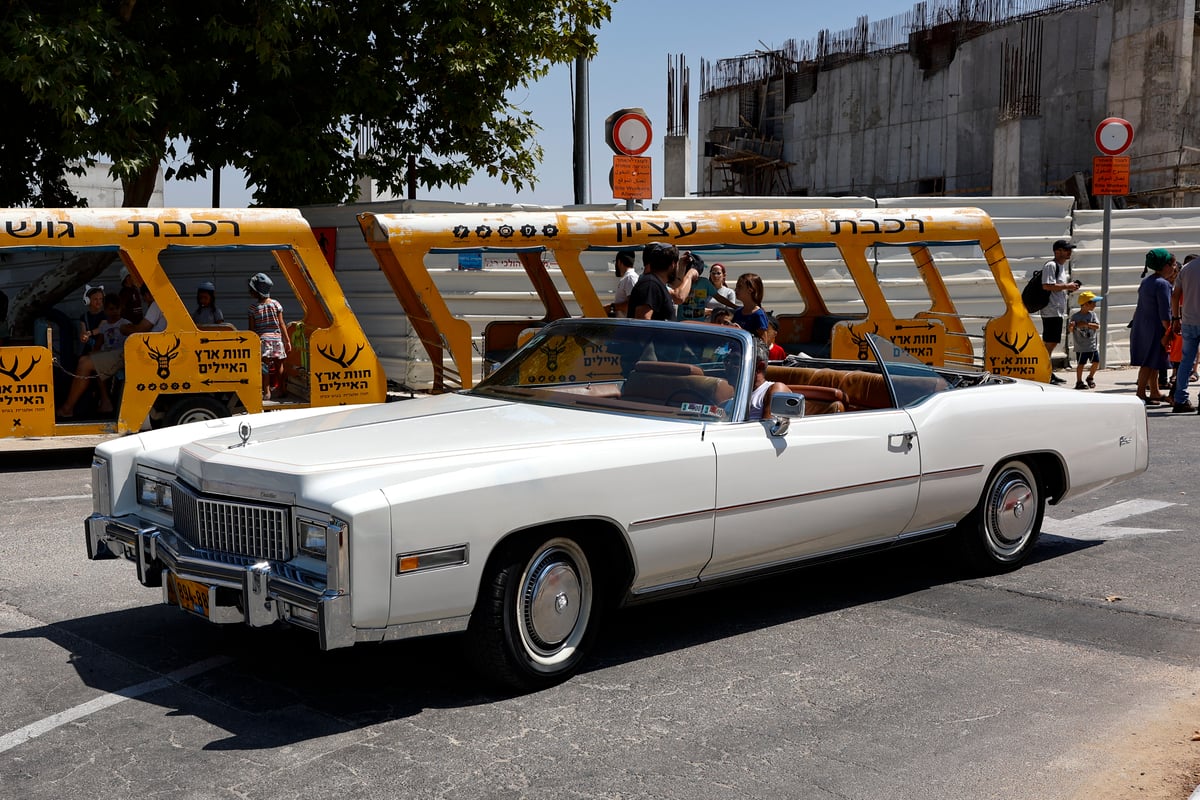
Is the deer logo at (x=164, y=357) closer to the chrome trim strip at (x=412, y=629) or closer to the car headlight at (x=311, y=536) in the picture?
the car headlight at (x=311, y=536)

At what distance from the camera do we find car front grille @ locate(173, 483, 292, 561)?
14.9 feet

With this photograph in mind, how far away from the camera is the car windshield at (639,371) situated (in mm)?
5652

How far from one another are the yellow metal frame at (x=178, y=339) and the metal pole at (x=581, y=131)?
599 cm

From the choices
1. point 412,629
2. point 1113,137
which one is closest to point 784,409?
point 412,629

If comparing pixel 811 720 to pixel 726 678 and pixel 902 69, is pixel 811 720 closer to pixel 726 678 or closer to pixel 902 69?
pixel 726 678

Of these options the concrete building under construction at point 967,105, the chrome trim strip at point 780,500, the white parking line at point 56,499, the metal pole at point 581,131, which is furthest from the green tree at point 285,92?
the concrete building under construction at point 967,105

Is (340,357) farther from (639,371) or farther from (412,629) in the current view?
(412,629)

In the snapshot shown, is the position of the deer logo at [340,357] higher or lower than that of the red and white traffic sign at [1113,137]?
lower

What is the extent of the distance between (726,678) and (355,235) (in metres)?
Result: 12.0

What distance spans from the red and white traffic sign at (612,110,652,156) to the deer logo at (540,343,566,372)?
803 centimetres

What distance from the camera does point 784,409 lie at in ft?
18.0

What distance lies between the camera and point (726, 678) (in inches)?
201

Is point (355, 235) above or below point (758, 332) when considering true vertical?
above

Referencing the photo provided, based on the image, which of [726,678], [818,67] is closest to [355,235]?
[726,678]
